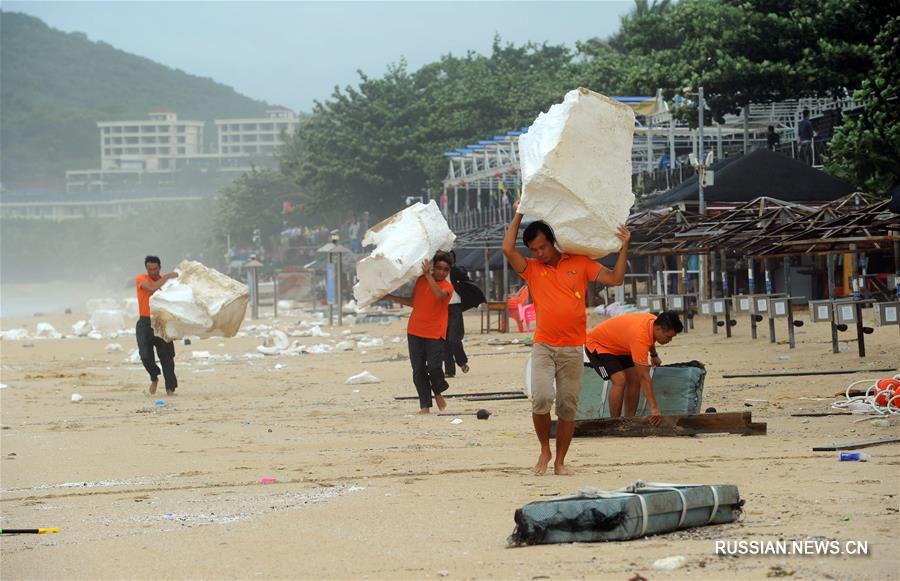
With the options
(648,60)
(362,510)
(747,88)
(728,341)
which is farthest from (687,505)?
(648,60)

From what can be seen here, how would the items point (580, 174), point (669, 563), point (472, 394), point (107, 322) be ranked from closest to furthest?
A: point (669, 563) < point (580, 174) < point (472, 394) < point (107, 322)

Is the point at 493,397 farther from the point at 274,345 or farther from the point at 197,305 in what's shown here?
the point at 274,345

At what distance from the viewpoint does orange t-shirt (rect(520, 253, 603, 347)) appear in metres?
8.15

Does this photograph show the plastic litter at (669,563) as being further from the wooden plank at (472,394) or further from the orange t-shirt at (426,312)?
the wooden plank at (472,394)

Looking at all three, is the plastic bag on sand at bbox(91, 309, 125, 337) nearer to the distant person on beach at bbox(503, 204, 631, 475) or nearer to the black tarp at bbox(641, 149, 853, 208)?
the black tarp at bbox(641, 149, 853, 208)

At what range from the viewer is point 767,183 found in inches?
942

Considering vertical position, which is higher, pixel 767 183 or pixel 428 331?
pixel 767 183

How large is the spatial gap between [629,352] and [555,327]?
2051mm

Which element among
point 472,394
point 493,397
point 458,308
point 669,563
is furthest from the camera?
point 458,308

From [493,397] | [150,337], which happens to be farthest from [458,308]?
[150,337]

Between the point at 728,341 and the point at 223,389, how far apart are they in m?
8.09

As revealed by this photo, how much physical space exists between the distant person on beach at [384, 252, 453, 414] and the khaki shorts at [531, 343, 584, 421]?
4295 millimetres

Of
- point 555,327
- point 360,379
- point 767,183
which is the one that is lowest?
point 360,379

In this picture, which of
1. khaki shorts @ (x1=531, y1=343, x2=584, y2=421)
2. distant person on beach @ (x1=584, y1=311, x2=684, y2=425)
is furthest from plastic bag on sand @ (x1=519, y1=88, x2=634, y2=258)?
distant person on beach @ (x1=584, y1=311, x2=684, y2=425)
